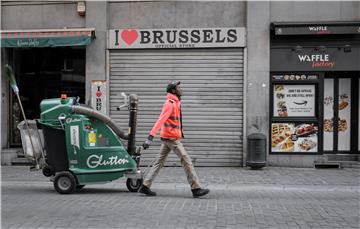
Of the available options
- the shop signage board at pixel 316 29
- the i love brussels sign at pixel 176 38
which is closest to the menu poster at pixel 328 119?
the shop signage board at pixel 316 29

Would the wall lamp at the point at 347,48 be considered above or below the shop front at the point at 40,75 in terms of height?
above

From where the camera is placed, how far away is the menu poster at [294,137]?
13.2 meters

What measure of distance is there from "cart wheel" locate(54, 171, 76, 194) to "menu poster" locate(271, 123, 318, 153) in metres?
6.22

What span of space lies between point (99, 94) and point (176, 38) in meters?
2.59

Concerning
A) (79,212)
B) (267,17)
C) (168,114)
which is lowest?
(79,212)

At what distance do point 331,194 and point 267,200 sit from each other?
5.03ft

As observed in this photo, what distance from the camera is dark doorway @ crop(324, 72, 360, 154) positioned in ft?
44.6

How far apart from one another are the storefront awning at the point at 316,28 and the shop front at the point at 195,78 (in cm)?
102

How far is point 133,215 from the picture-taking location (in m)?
7.20

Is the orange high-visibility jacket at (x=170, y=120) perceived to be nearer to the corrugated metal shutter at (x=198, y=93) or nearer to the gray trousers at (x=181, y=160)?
the gray trousers at (x=181, y=160)

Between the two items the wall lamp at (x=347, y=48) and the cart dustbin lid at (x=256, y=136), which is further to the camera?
the wall lamp at (x=347, y=48)

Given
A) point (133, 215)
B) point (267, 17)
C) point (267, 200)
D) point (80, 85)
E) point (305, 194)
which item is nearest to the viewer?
point (133, 215)

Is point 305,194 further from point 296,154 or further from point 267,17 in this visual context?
point 267,17

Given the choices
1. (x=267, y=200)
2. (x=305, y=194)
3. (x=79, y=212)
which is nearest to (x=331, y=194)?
(x=305, y=194)
